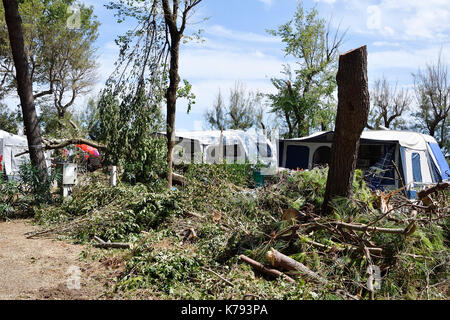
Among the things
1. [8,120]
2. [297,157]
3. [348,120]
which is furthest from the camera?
[8,120]

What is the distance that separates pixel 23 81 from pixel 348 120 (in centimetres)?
828

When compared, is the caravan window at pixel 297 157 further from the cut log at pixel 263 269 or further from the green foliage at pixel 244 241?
the cut log at pixel 263 269

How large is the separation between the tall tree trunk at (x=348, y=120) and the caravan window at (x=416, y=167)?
25.2 feet

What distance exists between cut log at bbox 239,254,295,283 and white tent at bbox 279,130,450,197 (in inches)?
268

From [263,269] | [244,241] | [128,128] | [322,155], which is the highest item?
[128,128]

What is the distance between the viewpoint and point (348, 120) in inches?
234

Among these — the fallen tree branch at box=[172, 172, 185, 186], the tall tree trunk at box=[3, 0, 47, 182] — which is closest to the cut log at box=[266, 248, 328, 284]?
the fallen tree branch at box=[172, 172, 185, 186]

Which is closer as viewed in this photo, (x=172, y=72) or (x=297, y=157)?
(x=172, y=72)

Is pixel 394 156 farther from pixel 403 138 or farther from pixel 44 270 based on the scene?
pixel 44 270

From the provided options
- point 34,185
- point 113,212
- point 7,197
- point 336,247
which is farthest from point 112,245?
point 7,197

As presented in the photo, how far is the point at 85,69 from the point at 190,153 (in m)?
13.8

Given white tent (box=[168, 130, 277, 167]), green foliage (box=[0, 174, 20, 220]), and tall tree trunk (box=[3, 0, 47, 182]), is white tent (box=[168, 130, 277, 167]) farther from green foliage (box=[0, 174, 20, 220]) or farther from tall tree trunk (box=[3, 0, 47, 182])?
green foliage (box=[0, 174, 20, 220])

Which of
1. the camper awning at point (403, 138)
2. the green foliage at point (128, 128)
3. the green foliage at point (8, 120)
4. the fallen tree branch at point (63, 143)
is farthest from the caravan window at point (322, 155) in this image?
the green foliage at point (8, 120)

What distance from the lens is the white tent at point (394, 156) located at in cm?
1230
